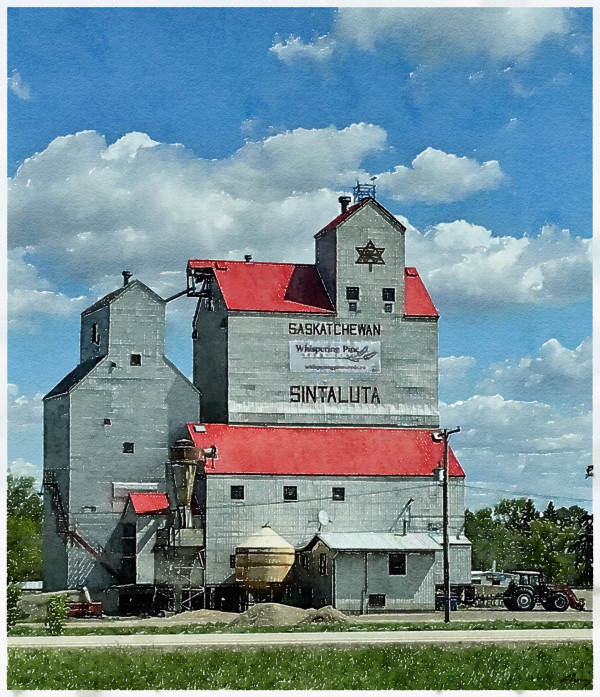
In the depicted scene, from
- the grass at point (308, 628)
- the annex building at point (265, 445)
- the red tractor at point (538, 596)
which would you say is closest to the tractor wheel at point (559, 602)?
the red tractor at point (538, 596)

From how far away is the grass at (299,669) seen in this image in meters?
39.8

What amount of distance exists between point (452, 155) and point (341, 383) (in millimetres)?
11122

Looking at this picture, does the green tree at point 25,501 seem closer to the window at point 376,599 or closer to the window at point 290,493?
the window at point 290,493

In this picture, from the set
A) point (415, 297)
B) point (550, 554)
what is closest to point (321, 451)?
point (415, 297)

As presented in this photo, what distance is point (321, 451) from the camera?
56.1 metres

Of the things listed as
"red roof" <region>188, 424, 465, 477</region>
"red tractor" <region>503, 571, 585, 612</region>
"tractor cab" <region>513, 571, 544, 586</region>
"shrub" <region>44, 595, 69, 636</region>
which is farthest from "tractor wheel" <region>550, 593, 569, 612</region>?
"shrub" <region>44, 595, 69, 636</region>

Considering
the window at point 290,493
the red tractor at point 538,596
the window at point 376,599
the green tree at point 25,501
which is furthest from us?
the green tree at point 25,501

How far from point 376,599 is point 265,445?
706 cm

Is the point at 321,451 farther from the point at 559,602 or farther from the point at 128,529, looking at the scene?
the point at 559,602

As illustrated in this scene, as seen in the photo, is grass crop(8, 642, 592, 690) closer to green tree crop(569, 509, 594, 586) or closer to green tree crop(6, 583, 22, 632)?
green tree crop(6, 583, 22, 632)

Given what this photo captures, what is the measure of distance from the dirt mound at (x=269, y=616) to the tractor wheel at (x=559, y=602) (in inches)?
410

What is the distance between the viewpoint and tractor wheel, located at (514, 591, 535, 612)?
55.7 meters

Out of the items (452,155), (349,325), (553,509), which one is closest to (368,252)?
(349,325)

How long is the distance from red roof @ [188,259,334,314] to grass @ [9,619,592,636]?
1294cm
